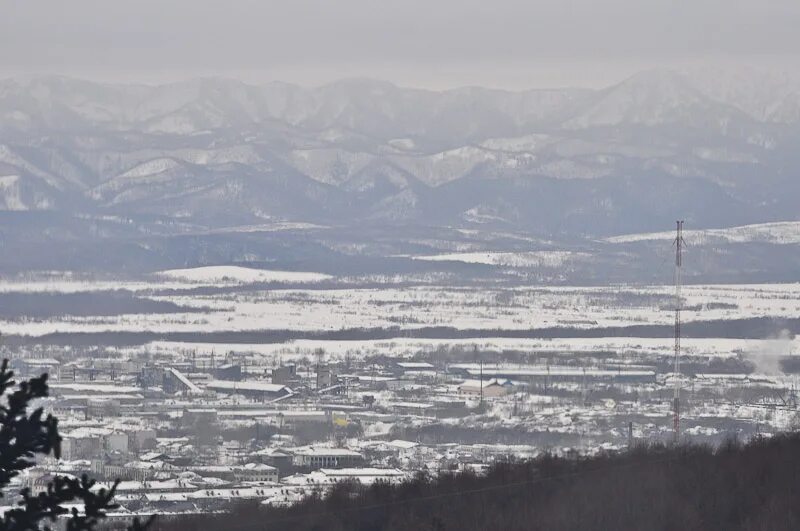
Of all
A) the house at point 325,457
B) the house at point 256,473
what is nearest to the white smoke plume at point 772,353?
the house at point 325,457

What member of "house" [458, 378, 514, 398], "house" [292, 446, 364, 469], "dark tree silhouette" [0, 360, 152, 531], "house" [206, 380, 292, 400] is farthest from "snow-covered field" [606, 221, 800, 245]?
"dark tree silhouette" [0, 360, 152, 531]

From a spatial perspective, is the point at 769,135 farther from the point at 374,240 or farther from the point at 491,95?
the point at 374,240

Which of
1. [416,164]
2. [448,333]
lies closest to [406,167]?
[416,164]

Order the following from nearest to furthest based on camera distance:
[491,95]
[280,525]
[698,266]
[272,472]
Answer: [280,525]
[272,472]
[698,266]
[491,95]

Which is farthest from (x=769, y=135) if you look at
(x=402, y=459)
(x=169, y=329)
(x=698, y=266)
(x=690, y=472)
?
(x=690, y=472)

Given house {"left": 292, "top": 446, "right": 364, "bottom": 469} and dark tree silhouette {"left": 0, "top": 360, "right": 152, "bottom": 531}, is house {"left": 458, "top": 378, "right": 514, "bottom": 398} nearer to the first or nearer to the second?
house {"left": 292, "top": 446, "right": 364, "bottom": 469}

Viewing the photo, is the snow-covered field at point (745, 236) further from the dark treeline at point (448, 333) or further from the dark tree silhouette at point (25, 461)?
the dark tree silhouette at point (25, 461)
